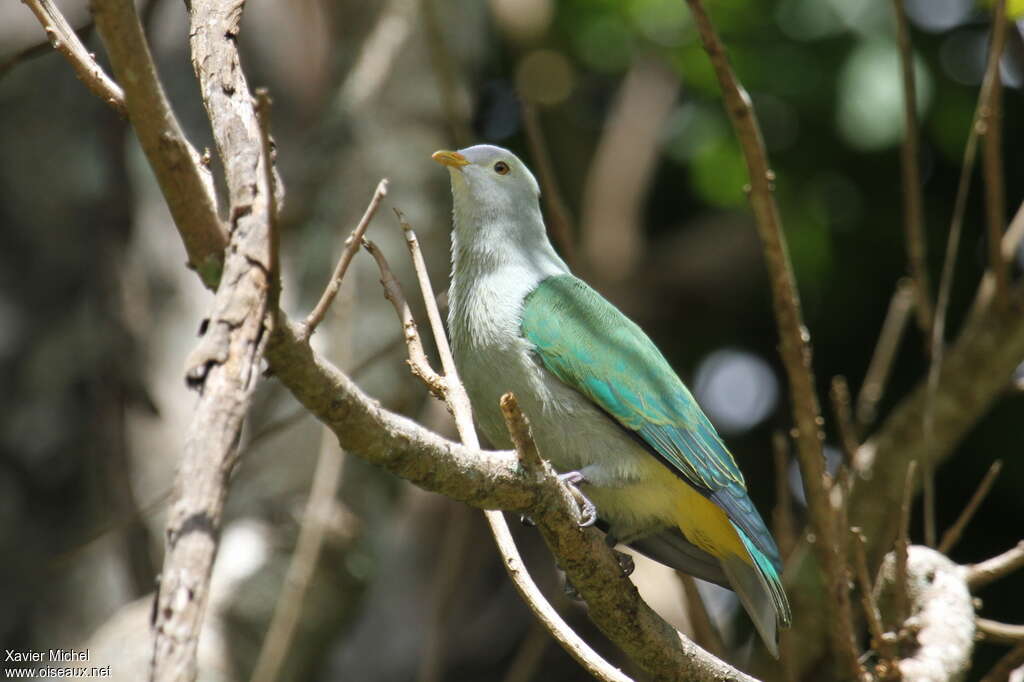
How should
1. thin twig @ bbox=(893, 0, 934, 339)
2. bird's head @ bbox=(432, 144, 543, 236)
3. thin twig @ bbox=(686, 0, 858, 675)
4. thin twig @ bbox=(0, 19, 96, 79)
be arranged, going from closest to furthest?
thin twig @ bbox=(0, 19, 96, 79) < thin twig @ bbox=(686, 0, 858, 675) < thin twig @ bbox=(893, 0, 934, 339) < bird's head @ bbox=(432, 144, 543, 236)

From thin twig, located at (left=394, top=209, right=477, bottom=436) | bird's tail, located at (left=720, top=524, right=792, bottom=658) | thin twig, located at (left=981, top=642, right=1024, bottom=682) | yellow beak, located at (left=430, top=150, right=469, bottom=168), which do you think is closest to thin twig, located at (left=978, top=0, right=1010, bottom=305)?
thin twig, located at (left=981, top=642, right=1024, bottom=682)

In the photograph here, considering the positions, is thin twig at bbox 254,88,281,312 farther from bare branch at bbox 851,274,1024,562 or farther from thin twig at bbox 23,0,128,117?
bare branch at bbox 851,274,1024,562

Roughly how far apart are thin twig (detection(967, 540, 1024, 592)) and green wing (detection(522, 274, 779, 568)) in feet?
2.29

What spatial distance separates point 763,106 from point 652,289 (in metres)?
1.29

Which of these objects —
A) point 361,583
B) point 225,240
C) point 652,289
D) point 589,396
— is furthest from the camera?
point 652,289

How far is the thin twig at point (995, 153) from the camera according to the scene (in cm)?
349

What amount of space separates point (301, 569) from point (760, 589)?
1.90 m

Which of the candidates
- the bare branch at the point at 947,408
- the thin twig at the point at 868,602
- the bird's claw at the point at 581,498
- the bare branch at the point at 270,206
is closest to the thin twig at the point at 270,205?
the bare branch at the point at 270,206

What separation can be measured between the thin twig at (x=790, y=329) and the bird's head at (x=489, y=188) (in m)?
1.06

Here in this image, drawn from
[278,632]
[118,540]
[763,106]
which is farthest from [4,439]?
[763,106]

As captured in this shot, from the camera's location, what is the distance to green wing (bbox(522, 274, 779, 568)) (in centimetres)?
338

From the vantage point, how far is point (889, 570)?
141 inches

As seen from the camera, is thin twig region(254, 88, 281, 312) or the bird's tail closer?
thin twig region(254, 88, 281, 312)

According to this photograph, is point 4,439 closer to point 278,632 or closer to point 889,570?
point 278,632
